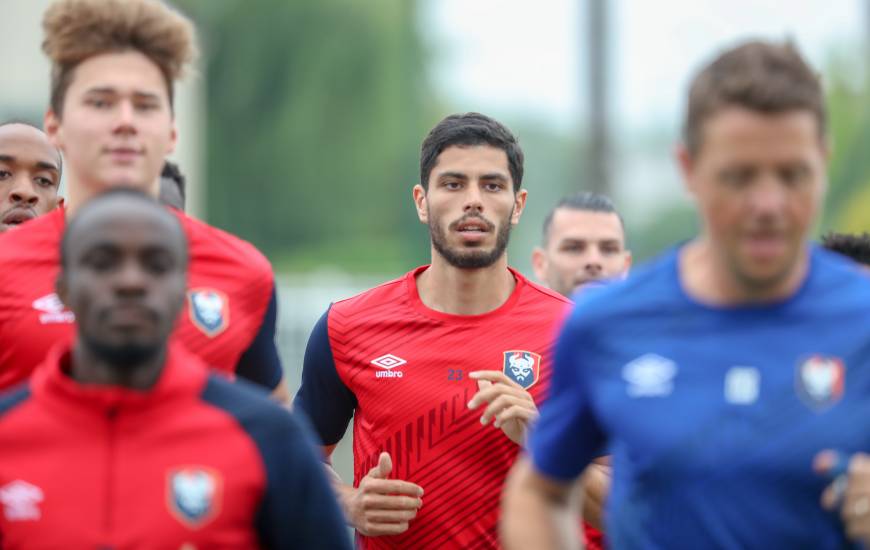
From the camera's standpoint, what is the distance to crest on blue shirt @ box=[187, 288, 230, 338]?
4.83m

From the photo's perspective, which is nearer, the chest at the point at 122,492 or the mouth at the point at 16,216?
the chest at the point at 122,492

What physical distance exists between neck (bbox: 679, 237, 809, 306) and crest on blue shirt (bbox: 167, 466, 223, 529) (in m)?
1.24

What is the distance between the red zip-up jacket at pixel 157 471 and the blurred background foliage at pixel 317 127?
1410 inches

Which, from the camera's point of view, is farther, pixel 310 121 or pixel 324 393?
pixel 310 121

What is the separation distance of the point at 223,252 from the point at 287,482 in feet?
4.60

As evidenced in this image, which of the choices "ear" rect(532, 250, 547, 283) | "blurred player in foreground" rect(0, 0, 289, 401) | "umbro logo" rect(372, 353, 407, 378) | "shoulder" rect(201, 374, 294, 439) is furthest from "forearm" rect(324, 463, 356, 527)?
"ear" rect(532, 250, 547, 283)

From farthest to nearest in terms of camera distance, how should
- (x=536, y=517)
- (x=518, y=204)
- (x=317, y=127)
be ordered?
(x=317, y=127)
(x=518, y=204)
(x=536, y=517)

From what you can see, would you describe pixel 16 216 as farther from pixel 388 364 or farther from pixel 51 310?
pixel 51 310

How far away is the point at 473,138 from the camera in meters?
6.75

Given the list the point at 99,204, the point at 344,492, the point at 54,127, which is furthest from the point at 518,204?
the point at 99,204

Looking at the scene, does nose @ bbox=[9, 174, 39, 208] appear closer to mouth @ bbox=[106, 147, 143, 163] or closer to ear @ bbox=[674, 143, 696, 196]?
mouth @ bbox=[106, 147, 143, 163]

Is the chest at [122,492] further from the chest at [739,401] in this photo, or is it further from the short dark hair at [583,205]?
the short dark hair at [583,205]

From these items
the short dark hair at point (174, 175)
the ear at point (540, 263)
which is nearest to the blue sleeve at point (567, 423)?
the short dark hair at point (174, 175)

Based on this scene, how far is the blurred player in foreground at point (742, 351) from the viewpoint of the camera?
360 cm
